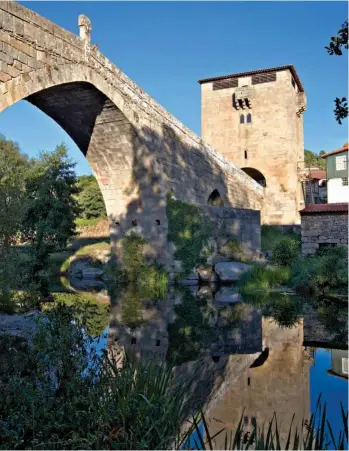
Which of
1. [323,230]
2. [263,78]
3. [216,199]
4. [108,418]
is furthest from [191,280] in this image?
[263,78]

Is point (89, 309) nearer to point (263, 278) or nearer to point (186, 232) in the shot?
point (263, 278)

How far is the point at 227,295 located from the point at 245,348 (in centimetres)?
607

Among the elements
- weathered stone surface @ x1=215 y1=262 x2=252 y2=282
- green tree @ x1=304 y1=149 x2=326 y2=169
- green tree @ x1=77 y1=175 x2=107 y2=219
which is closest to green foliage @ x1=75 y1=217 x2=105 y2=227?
green tree @ x1=77 y1=175 x2=107 y2=219

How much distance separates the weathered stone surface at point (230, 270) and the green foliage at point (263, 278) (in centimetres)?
131

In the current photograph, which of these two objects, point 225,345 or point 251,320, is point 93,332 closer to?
point 225,345

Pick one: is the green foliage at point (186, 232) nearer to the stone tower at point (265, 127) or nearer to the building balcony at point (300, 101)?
the stone tower at point (265, 127)

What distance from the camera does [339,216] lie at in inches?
624

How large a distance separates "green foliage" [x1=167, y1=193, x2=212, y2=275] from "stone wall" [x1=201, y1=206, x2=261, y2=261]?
0.69 m

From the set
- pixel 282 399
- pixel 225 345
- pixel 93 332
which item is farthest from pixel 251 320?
pixel 282 399

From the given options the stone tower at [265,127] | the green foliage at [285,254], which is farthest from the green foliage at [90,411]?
the stone tower at [265,127]

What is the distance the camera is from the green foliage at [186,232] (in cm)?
1589

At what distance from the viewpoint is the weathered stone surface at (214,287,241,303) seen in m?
11.4

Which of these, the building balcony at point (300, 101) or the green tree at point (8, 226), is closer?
the green tree at point (8, 226)

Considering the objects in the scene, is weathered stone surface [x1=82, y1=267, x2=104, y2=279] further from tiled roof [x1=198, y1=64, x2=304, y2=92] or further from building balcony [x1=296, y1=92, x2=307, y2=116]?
building balcony [x1=296, y1=92, x2=307, y2=116]
